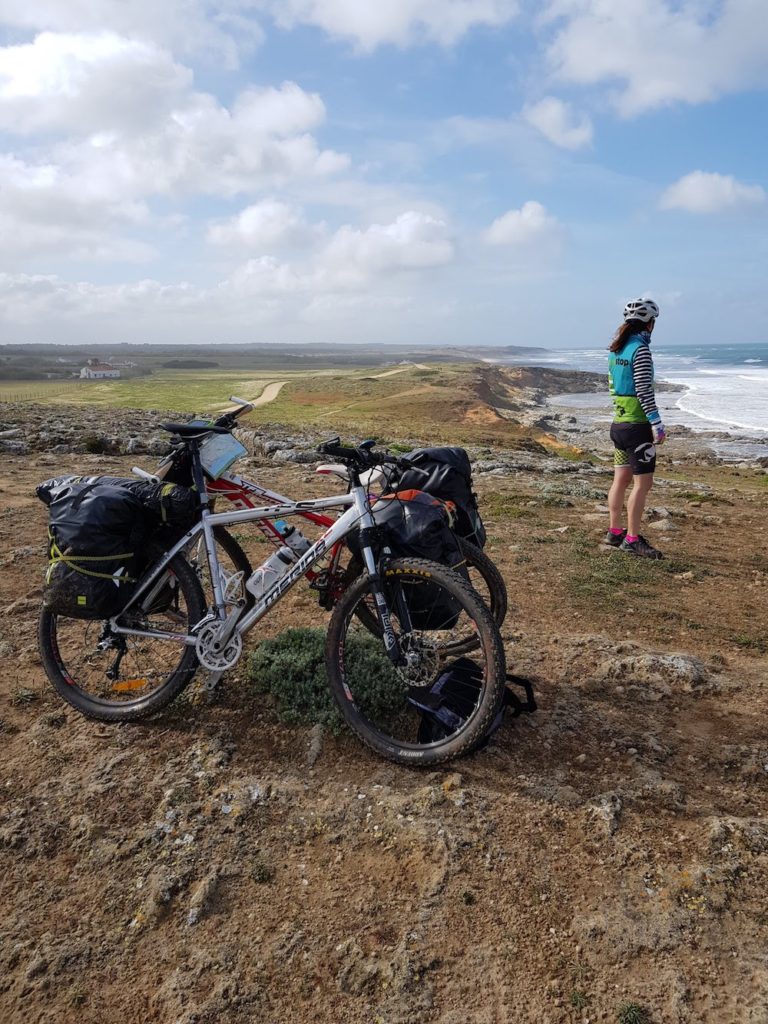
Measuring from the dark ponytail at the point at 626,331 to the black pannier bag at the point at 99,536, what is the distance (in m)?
5.61

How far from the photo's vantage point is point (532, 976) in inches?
99.0

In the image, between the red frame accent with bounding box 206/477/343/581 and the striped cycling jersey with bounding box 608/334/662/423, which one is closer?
the red frame accent with bounding box 206/477/343/581

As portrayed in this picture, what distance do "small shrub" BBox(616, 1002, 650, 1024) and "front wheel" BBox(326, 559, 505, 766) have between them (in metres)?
1.30

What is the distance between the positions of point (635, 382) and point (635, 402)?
23cm

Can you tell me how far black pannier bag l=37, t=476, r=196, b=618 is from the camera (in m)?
3.87

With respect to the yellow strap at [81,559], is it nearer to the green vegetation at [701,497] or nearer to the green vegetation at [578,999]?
the green vegetation at [578,999]

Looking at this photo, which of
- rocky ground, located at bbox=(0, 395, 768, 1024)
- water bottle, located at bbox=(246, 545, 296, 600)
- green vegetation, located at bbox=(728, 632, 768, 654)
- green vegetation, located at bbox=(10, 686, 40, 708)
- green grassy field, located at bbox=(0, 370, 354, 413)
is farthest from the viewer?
green grassy field, located at bbox=(0, 370, 354, 413)

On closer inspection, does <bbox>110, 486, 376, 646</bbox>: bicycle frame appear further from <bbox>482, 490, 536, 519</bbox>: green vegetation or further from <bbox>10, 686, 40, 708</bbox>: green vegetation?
<bbox>482, 490, 536, 519</bbox>: green vegetation

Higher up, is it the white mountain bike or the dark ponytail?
the dark ponytail

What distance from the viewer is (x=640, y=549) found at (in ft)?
26.4

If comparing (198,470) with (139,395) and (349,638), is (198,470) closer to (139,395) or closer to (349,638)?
(349,638)

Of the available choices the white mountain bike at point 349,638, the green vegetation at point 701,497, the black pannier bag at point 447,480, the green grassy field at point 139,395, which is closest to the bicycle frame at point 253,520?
the white mountain bike at point 349,638

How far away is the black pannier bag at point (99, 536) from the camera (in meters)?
3.87

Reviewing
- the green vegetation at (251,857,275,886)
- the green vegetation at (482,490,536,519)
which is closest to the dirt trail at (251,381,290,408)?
→ the green vegetation at (482,490,536,519)
